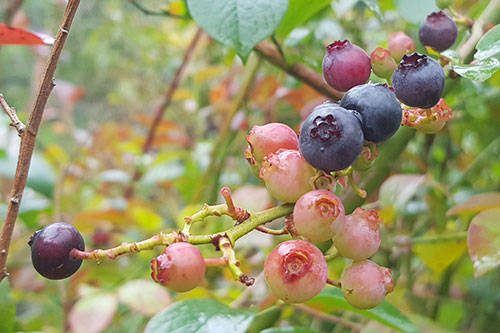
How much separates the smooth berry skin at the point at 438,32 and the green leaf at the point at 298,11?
184 mm

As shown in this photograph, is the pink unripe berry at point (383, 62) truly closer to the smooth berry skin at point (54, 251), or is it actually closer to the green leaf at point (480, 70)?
the green leaf at point (480, 70)

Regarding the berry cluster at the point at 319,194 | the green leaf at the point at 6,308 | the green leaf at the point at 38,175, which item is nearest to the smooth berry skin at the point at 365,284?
the berry cluster at the point at 319,194

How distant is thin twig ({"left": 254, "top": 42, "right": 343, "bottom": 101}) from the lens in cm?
69

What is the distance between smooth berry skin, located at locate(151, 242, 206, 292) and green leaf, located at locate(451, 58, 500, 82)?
225 mm

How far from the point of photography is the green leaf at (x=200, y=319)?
437 millimetres

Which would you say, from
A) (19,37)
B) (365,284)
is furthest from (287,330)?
(19,37)

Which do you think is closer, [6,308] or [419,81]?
[419,81]

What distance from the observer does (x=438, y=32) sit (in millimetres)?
451

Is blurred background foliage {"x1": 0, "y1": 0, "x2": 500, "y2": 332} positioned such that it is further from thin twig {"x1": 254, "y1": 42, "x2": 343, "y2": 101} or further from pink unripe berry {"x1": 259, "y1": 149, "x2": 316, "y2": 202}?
pink unripe berry {"x1": 259, "y1": 149, "x2": 316, "y2": 202}

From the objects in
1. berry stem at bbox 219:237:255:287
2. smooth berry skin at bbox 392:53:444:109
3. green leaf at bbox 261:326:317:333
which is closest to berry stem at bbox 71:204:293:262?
berry stem at bbox 219:237:255:287

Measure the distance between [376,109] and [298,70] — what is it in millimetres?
404

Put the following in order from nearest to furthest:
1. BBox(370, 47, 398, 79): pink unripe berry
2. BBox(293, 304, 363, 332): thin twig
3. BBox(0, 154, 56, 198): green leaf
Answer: BBox(370, 47, 398, 79): pink unripe berry
BBox(293, 304, 363, 332): thin twig
BBox(0, 154, 56, 198): green leaf

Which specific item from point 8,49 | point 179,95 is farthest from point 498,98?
point 8,49

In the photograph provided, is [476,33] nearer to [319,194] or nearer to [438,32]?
[438,32]
